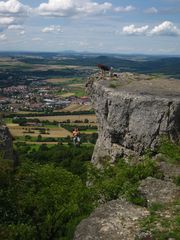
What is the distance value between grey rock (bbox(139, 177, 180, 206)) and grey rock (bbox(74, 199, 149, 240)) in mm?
784

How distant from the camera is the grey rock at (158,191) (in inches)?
465

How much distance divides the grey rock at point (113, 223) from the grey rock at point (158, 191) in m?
0.78

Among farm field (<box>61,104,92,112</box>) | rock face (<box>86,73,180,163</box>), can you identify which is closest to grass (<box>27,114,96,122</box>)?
farm field (<box>61,104,92,112</box>)

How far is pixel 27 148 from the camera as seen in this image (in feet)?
183

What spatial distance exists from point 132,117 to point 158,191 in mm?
5300

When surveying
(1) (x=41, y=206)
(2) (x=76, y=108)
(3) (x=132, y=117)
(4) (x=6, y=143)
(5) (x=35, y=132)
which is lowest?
(2) (x=76, y=108)

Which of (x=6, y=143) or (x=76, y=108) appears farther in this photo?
(x=76, y=108)

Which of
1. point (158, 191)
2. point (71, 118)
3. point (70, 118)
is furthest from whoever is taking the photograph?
point (71, 118)

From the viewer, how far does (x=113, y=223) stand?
33.1 feet

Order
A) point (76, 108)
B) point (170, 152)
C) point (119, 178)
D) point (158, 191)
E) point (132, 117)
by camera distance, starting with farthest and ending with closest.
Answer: point (76, 108) → point (132, 117) → point (170, 152) → point (119, 178) → point (158, 191)

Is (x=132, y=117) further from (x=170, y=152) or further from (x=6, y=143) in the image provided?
(x=6, y=143)

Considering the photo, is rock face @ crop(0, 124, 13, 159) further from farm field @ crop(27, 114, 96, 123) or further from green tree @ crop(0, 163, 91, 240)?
farm field @ crop(27, 114, 96, 123)

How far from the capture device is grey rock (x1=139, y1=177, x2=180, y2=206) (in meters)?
11.8

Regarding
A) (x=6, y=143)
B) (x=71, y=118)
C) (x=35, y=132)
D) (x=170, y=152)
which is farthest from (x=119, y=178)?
(x=71, y=118)
